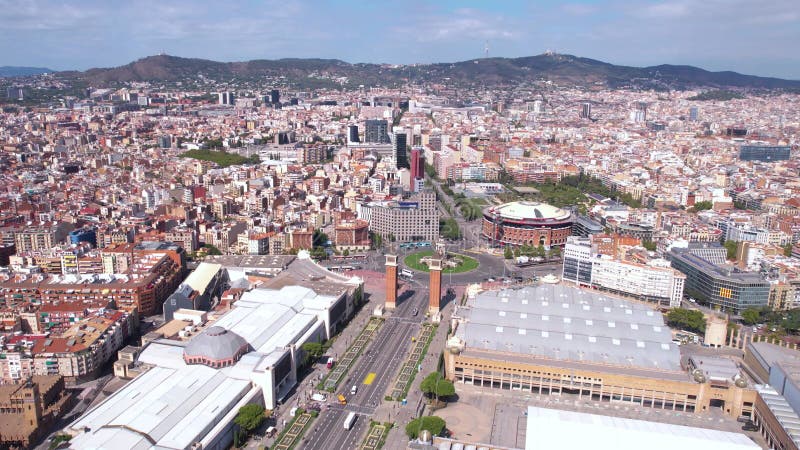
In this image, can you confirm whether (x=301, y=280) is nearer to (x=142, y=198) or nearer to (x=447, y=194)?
(x=142, y=198)

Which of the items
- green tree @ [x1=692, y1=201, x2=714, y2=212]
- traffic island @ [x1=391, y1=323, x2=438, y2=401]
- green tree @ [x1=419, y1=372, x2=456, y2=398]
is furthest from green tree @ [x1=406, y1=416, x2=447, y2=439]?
green tree @ [x1=692, y1=201, x2=714, y2=212]

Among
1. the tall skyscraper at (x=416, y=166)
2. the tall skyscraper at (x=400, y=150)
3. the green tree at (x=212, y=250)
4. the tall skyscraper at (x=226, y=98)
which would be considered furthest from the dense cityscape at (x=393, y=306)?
the tall skyscraper at (x=226, y=98)

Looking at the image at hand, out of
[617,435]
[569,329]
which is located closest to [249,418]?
[617,435]

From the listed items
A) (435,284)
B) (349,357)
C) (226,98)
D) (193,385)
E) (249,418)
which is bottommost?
(349,357)

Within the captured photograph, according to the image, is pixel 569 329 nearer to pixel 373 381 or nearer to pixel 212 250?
pixel 373 381

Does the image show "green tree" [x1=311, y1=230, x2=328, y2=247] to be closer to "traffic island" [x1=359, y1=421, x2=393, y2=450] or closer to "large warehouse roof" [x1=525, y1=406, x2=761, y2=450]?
"traffic island" [x1=359, y1=421, x2=393, y2=450]

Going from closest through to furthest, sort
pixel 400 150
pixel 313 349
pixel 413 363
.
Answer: pixel 313 349 → pixel 413 363 → pixel 400 150

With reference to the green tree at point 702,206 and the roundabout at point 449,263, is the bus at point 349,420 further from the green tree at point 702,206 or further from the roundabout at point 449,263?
the green tree at point 702,206
